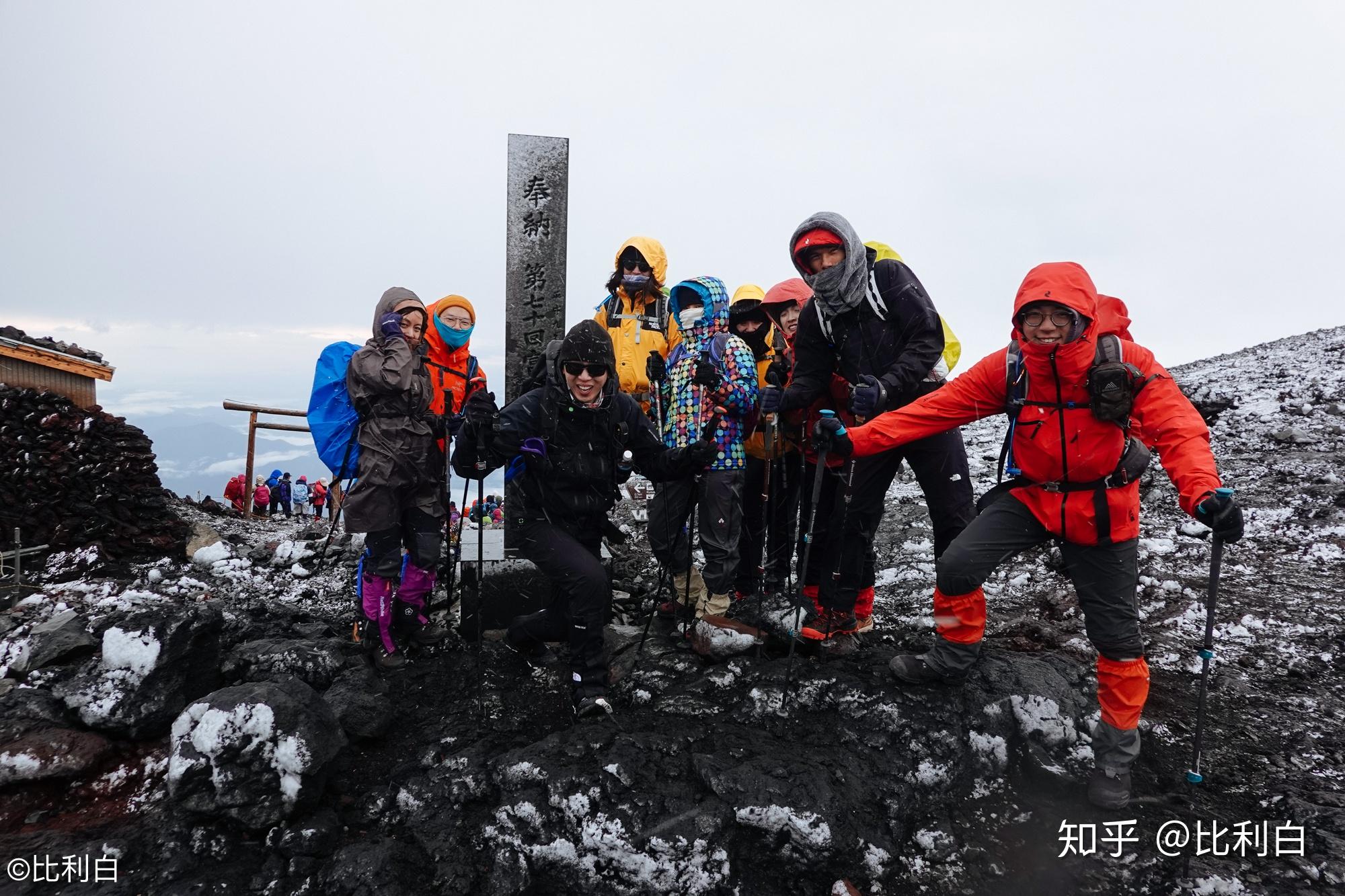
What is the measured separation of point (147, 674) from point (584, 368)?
350 cm

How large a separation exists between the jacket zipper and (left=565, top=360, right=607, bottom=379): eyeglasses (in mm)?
2712

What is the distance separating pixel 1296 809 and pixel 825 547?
2928mm

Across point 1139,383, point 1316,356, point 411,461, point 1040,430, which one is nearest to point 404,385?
point 411,461

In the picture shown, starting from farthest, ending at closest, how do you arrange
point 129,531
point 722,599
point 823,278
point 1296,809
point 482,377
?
1. point 129,531
2. point 482,377
3. point 722,599
4. point 823,278
5. point 1296,809

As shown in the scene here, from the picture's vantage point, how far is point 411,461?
5086 millimetres

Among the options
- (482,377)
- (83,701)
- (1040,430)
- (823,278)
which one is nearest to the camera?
(1040,430)

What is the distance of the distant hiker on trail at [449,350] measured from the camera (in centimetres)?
557

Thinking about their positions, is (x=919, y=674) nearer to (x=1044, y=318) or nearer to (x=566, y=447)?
(x=1044, y=318)

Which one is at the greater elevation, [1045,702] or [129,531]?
[129,531]

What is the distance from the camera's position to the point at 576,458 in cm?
459

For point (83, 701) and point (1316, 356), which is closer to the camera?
point (83, 701)

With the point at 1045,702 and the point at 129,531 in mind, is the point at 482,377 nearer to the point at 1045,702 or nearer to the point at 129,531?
the point at 1045,702

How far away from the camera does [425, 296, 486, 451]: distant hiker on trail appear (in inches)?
219

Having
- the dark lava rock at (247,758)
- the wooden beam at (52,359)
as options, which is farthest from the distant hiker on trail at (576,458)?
the wooden beam at (52,359)
